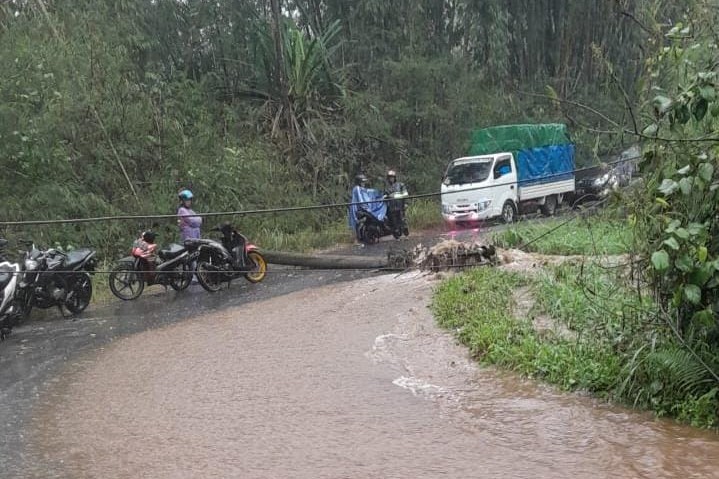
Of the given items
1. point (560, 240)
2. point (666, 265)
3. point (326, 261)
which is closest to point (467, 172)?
point (326, 261)

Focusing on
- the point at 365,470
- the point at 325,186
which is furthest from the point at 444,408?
the point at 325,186

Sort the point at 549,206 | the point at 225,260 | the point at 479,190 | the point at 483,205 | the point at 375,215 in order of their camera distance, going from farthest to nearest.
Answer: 1. the point at 549,206
2. the point at 479,190
3. the point at 483,205
4. the point at 375,215
5. the point at 225,260

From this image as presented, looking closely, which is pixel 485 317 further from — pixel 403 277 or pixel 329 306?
pixel 403 277

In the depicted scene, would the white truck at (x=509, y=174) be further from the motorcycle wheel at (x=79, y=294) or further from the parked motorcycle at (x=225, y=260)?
the motorcycle wheel at (x=79, y=294)

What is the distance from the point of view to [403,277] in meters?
12.1

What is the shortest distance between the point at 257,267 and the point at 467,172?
326 inches

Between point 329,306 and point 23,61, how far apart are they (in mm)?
8209

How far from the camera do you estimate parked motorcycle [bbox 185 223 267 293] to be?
493 inches

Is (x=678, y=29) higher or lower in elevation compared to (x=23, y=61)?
lower

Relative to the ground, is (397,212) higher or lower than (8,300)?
higher

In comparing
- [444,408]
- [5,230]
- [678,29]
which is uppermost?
[678,29]

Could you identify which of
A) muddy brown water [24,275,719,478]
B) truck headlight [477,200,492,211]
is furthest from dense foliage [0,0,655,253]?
muddy brown water [24,275,719,478]

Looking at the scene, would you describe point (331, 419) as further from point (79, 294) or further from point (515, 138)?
point (515, 138)

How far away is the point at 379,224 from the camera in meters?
17.7
